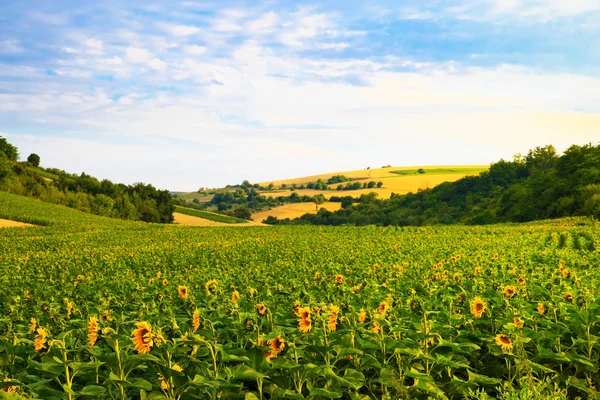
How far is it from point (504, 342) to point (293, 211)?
105 metres

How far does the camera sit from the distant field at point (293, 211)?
350 ft

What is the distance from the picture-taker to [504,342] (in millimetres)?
4930

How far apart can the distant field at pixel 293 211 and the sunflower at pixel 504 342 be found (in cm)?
9990

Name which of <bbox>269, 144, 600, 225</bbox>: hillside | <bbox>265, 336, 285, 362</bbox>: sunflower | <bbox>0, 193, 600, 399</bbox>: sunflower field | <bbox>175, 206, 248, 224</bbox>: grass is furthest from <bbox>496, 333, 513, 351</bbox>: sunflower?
<bbox>175, 206, 248, 224</bbox>: grass

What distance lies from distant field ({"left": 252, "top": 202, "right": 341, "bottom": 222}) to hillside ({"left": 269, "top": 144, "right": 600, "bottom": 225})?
351 cm

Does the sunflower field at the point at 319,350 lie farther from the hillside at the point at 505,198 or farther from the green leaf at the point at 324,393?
the hillside at the point at 505,198

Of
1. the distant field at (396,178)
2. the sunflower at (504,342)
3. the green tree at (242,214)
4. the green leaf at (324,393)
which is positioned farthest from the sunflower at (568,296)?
the distant field at (396,178)

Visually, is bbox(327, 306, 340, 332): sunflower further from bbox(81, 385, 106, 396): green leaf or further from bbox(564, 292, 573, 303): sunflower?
bbox(564, 292, 573, 303): sunflower

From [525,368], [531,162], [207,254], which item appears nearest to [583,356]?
[525,368]

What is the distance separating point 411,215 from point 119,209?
2307 inches

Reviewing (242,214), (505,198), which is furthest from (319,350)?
(242,214)

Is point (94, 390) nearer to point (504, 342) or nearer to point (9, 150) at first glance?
point (504, 342)

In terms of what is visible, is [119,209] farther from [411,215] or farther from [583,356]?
[583,356]

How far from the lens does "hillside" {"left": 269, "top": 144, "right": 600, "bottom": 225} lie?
61.6 meters
